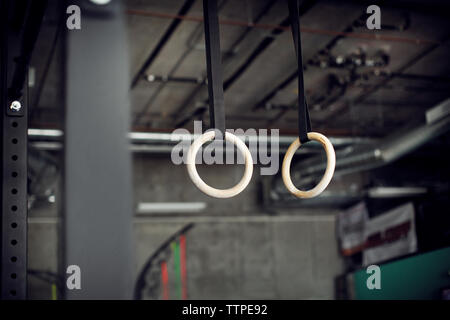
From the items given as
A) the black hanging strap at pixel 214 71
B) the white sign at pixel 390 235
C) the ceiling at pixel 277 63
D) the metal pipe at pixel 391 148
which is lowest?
the white sign at pixel 390 235

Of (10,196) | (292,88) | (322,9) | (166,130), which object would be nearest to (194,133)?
(166,130)

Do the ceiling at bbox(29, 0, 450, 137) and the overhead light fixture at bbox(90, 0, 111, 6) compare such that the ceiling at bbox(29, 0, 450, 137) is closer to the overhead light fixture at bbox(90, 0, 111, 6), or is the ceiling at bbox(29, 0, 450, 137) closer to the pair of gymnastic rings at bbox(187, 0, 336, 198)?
the pair of gymnastic rings at bbox(187, 0, 336, 198)

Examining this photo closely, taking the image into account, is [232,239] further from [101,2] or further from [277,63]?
[101,2]

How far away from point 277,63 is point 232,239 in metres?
5.26

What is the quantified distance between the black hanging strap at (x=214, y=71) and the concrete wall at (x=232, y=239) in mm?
9402

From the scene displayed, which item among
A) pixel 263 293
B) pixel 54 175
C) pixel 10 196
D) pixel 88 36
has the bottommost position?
pixel 263 293

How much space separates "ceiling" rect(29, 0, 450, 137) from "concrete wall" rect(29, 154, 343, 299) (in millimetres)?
1875

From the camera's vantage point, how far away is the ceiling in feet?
19.9

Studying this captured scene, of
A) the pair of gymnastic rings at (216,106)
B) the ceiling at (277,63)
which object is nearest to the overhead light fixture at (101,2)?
the pair of gymnastic rings at (216,106)

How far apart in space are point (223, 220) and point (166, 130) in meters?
2.82

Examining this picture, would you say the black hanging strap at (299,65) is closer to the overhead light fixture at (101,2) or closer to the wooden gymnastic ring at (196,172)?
the wooden gymnastic ring at (196,172)

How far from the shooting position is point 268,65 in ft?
24.1

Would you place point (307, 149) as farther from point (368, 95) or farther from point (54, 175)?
point (54, 175)

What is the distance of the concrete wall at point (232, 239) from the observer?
11.3m
